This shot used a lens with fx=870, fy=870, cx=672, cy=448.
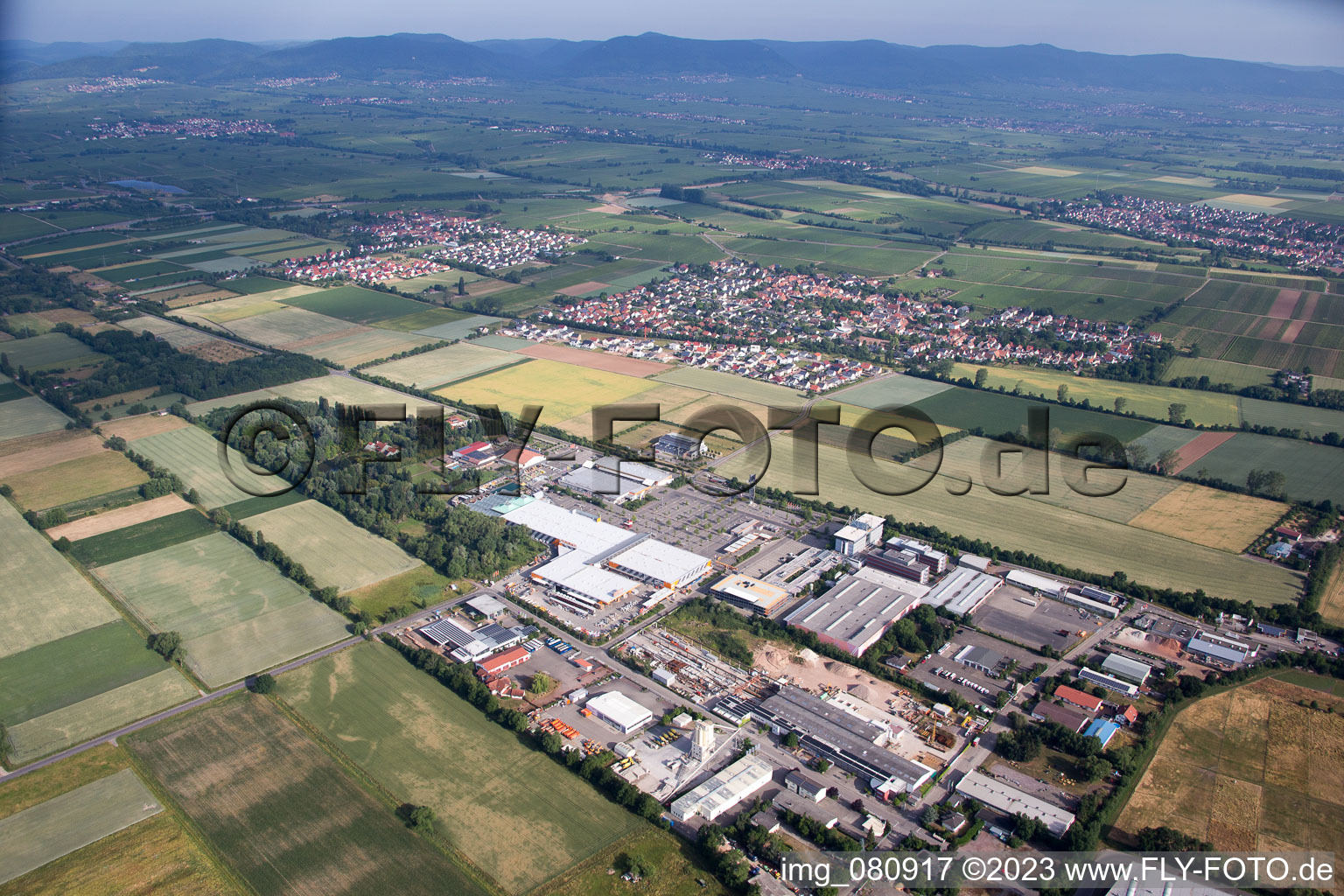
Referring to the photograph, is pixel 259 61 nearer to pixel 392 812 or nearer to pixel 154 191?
pixel 154 191

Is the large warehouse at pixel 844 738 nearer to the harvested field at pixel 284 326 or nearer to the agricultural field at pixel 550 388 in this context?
the agricultural field at pixel 550 388

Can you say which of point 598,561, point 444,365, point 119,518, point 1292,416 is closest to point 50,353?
point 444,365

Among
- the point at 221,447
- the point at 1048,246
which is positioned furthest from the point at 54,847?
the point at 1048,246

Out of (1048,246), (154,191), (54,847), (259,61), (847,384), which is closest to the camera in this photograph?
(54,847)

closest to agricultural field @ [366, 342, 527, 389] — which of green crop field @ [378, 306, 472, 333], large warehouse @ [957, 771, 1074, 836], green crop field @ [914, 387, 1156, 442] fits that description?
green crop field @ [378, 306, 472, 333]

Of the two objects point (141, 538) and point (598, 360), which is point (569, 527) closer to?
point (141, 538)

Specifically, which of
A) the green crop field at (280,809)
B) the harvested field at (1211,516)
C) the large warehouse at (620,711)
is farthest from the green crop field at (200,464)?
the harvested field at (1211,516)
